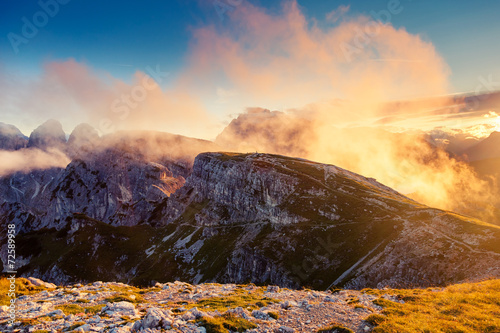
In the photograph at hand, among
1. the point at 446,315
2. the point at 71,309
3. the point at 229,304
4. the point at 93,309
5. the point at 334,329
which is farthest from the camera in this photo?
the point at 229,304

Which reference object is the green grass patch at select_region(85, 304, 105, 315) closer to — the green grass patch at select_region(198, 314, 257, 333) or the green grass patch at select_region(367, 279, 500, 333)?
the green grass patch at select_region(198, 314, 257, 333)

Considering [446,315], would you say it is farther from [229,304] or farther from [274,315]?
[229,304]

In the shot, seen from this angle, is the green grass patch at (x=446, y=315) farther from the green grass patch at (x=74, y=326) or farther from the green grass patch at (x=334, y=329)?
the green grass patch at (x=74, y=326)

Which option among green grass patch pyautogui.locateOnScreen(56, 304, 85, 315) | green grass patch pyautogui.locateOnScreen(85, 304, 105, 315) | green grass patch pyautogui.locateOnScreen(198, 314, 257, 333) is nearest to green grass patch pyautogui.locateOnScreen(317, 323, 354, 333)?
green grass patch pyautogui.locateOnScreen(198, 314, 257, 333)

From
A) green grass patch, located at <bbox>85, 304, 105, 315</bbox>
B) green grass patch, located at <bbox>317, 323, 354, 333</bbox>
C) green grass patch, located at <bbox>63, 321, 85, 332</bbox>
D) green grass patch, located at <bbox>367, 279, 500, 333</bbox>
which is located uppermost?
green grass patch, located at <bbox>367, 279, 500, 333</bbox>

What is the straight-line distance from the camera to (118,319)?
21.8 meters

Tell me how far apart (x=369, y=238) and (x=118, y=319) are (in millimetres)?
119398

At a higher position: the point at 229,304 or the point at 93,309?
the point at 93,309

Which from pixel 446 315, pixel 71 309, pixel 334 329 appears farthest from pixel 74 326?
pixel 446 315

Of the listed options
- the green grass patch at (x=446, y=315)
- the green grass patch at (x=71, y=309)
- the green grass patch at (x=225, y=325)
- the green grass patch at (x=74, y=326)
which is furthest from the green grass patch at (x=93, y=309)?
the green grass patch at (x=446, y=315)

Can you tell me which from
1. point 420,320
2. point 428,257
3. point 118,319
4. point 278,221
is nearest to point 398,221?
point 428,257

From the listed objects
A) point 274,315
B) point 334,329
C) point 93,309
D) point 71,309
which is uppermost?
point 334,329

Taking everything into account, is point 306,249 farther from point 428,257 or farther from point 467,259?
point 467,259

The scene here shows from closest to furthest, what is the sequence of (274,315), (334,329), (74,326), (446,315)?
(74,326)
(334,329)
(446,315)
(274,315)
